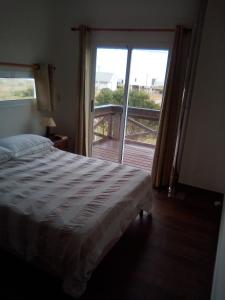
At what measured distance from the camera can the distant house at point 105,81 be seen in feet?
13.0

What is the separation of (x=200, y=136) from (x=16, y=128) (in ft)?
9.10

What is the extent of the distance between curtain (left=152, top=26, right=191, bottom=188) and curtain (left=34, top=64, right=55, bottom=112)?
1.87 meters

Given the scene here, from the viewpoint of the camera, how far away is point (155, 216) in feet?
9.68

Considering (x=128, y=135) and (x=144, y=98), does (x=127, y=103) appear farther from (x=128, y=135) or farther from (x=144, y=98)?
(x=128, y=135)

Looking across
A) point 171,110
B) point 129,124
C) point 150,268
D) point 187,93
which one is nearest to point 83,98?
point 129,124

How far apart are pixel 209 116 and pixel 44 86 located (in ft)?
8.46

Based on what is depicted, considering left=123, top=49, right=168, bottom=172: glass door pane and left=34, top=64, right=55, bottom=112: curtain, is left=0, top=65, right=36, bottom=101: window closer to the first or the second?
left=34, top=64, right=55, bottom=112: curtain

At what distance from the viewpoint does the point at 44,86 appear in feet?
12.8

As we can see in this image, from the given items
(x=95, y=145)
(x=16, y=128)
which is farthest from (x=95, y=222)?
(x=95, y=145)

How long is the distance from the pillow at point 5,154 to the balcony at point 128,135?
1841 mm

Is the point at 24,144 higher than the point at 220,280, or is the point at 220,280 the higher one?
the point at 24,144

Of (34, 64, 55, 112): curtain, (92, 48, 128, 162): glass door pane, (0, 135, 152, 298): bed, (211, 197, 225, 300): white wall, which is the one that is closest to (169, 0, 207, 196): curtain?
(0, 135, 152, 298): bed

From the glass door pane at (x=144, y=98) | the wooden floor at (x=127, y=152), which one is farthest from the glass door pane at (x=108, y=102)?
the glass door pane at (x=144, y=98)

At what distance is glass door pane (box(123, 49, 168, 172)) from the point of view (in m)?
3.62
